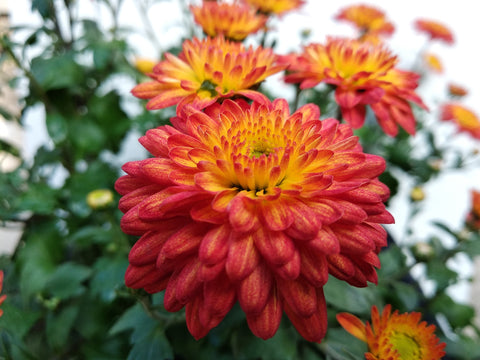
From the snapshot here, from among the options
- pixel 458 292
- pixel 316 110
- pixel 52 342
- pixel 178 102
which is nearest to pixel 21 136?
pixel 52 342

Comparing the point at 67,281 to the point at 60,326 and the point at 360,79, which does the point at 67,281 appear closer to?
the point at 60,326

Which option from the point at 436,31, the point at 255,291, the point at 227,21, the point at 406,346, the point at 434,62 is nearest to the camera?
the point at 255,291

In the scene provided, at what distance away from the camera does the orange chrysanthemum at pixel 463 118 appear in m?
0.85

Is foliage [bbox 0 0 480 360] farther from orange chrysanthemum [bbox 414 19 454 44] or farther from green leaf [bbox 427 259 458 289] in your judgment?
orange chrysanthemum [bbox 414 19 454 44]

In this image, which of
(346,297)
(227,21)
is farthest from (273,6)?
(346,297)

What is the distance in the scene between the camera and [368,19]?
83 cm

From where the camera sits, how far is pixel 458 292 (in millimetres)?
1181

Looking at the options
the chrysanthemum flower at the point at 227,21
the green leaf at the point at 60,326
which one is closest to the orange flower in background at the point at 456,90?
the chrysanthemum flower at the point at 227,21

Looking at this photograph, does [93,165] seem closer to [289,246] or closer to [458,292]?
[289,246]

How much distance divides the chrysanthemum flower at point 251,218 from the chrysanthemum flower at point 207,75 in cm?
5

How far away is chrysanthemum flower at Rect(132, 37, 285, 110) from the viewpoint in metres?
0.36

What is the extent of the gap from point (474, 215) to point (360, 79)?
0.43 meters

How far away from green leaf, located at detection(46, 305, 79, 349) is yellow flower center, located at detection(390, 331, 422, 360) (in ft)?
1.72

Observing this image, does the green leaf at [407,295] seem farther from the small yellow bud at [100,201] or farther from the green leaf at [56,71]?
the green leaf at [56,71]
